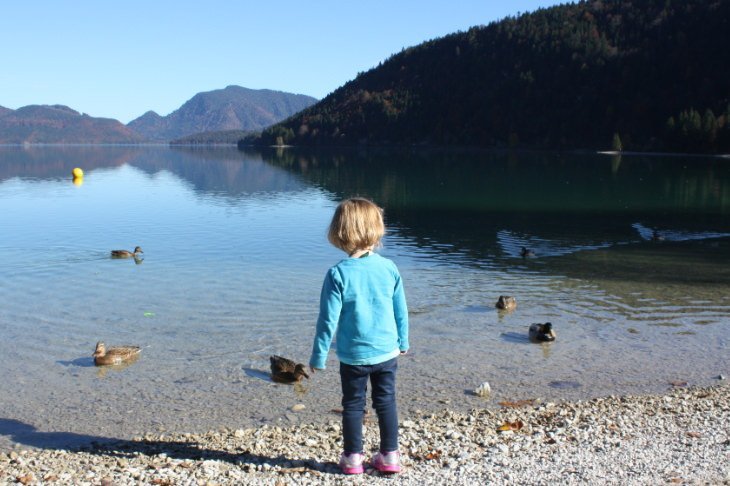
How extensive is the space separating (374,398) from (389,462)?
1.78ft

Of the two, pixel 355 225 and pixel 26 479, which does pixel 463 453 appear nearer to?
pixel 355 225

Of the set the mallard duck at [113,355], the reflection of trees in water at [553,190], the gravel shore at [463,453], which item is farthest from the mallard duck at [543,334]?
the reflection of trees in water at [553,190]

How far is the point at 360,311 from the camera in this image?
5.66 m

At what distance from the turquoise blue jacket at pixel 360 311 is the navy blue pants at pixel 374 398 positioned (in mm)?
99

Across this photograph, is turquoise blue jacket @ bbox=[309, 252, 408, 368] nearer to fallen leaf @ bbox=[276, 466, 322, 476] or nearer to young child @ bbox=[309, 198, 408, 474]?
young child @ bbox=[309, 198, 408, 474]

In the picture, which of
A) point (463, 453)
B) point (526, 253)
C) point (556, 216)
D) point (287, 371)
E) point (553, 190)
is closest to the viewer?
point (463, 453)

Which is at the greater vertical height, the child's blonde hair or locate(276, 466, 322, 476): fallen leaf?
the child's blonde hair

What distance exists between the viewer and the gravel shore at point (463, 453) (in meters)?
5.87

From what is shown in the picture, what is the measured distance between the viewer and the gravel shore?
587cm

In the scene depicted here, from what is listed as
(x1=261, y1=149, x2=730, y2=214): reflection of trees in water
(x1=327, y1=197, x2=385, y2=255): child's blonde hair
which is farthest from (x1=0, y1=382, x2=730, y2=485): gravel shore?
(x1=261, y1=149, x2=730, y2=214): reflection of trees in water

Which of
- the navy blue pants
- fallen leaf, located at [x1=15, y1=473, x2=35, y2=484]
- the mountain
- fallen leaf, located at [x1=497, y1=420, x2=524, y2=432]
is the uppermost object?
the mountain

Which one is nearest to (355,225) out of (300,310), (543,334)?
(543,334)

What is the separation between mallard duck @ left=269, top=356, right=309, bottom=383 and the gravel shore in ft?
4.84

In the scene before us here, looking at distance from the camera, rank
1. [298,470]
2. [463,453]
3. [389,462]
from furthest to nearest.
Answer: [463,453]
[298,470]
[389,462]
